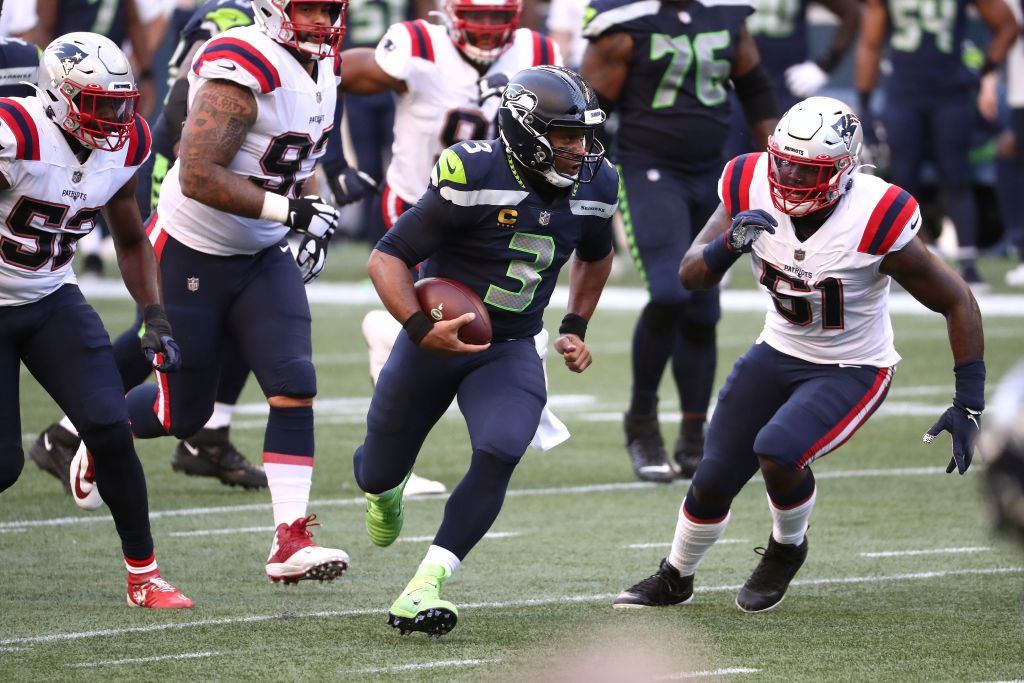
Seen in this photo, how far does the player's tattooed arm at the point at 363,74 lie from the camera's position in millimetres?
7074

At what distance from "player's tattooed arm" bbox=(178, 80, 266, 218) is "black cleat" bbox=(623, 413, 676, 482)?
2342mm

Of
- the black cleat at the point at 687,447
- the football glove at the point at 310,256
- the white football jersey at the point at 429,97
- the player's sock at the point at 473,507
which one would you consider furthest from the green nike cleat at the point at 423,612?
the black cleat at the point at 687,447

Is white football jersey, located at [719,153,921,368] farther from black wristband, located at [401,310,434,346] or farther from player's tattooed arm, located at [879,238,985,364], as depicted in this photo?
black wristband, located at [401,310,434,346]

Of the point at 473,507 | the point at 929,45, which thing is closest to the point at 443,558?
the point at 473,507

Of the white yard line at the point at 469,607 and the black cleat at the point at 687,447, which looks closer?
the white yard line at the point at 469,607

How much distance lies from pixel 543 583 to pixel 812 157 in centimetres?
148

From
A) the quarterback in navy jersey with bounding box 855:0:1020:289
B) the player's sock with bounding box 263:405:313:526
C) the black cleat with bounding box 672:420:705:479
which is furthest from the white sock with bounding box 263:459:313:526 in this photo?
the quarterback in navy jersey with bounding box 855:0:1020:289

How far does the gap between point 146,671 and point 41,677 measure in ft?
0.77

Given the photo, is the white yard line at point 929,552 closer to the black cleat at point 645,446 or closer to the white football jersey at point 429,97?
the black cleat at point 645,446

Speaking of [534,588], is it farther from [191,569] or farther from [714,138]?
[714,138]

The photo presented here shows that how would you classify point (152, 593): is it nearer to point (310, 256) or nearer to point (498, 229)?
point (310, 256)

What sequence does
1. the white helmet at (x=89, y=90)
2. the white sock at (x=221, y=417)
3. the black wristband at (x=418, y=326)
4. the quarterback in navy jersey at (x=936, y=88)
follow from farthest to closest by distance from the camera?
1. the quarterback in navy jersey at (x=936, y=88)
2. the white sock at (x=221, y=417)
3. the white helmet at (x=89, y=90)
4. the black wristband at (x=418, y=326)

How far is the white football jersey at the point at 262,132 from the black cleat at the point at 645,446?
1.99 metres

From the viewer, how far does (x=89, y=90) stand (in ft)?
16.3
